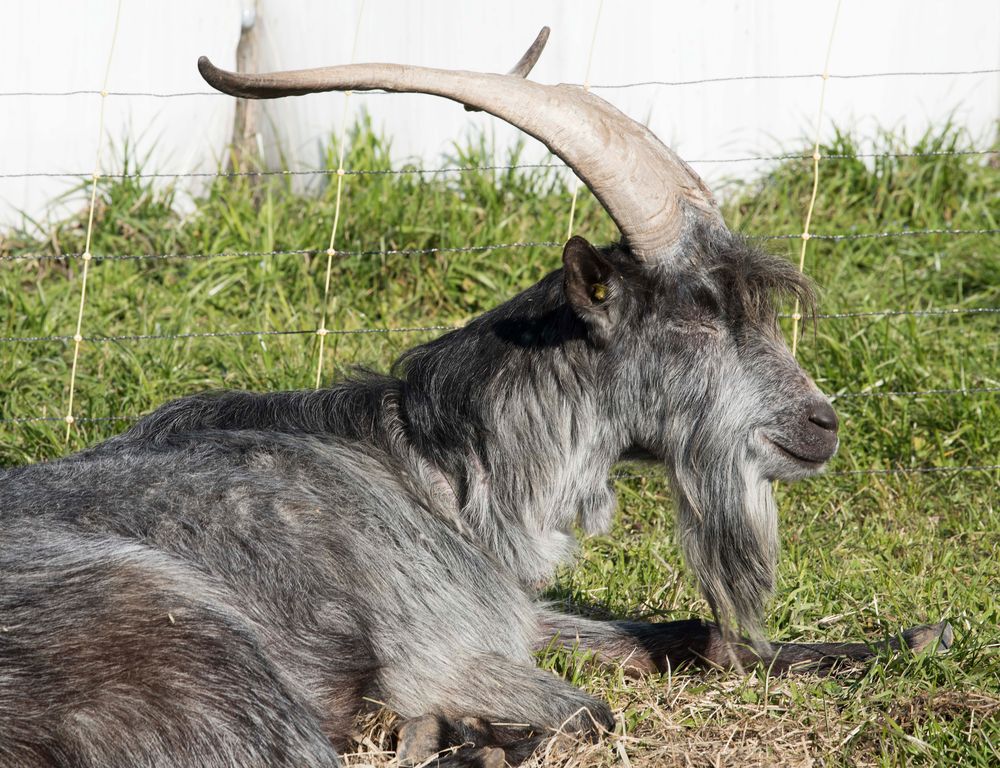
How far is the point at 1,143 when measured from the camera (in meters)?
6.76

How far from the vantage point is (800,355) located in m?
6.00

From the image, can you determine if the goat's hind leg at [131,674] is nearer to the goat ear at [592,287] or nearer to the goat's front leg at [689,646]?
the goat's front leg at [689,646]

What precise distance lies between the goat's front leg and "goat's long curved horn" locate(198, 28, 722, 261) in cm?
121

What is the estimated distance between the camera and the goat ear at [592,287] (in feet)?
11.4

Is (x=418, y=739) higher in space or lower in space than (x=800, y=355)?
lower

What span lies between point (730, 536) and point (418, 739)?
1.09 m

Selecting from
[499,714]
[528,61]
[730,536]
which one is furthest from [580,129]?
[499,714]

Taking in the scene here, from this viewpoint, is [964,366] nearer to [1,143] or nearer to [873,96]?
[873,96]

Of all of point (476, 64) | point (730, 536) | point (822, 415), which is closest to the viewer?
point (822, 415)

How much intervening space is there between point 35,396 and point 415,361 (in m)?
2.57

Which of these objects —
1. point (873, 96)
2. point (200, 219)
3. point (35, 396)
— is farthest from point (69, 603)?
point (873, 96)

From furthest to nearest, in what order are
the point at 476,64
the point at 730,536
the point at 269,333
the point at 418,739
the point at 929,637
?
the point at 476,64 → the point at 269,333 → the point at 929,637 → the point at 730,536 → the point at 418,739

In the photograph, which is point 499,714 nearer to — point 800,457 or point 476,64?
point 800,457

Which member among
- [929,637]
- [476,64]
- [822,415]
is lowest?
[929,637]
